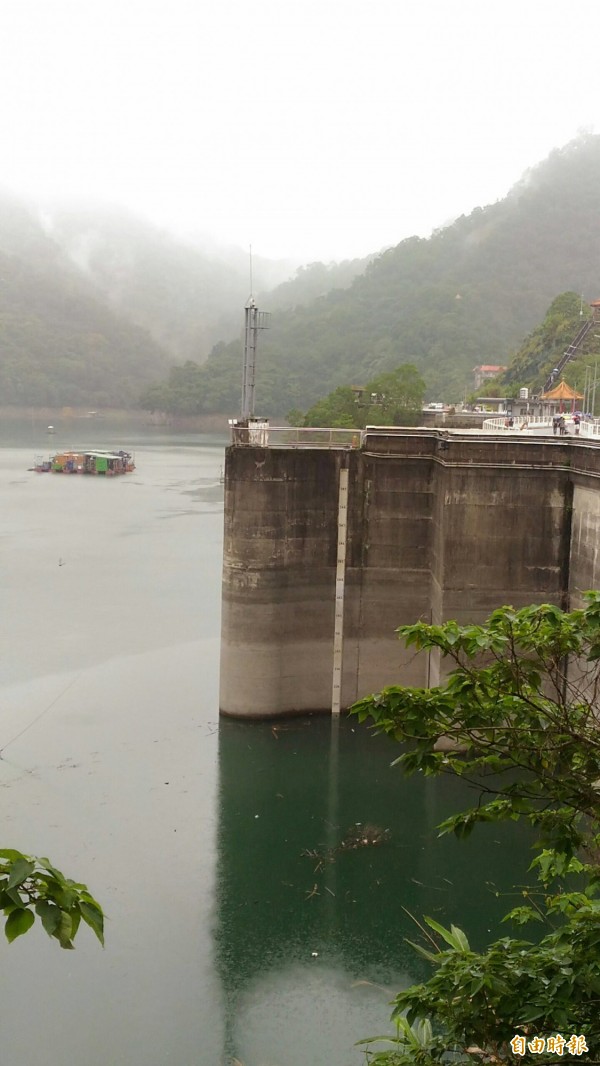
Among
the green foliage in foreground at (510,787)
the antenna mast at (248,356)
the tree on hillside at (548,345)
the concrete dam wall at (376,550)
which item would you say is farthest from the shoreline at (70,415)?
the green foliage in foreground at (510,787)

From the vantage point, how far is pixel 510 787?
564cm

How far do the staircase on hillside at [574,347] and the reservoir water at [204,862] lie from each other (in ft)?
134

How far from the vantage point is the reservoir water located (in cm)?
1162

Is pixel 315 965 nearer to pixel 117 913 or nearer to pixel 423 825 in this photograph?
pixel 117 913

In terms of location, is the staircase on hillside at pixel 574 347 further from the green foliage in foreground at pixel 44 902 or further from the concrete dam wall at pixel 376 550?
the green foliage in foreground at pixel 44 902

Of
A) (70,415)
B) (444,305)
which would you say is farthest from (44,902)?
(70,415)

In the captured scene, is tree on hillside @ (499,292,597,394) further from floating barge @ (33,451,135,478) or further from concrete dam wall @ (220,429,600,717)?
concrete dam wall @ (220,429,600,717)

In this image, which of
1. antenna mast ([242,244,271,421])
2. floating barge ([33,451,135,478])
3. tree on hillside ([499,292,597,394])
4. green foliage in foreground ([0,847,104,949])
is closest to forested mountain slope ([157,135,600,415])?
tree on hillside ([499,292,597,394])

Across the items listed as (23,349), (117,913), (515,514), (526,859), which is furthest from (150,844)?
(23,349)

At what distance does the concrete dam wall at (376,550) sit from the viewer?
18.5m

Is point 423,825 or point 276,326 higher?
point 276,326

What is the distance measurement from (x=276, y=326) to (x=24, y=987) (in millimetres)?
124955

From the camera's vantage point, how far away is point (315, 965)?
12.7 meters

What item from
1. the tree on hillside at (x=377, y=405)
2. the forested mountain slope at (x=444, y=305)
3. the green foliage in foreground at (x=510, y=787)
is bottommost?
the green foliage in foreground at (x=510, y=787)
